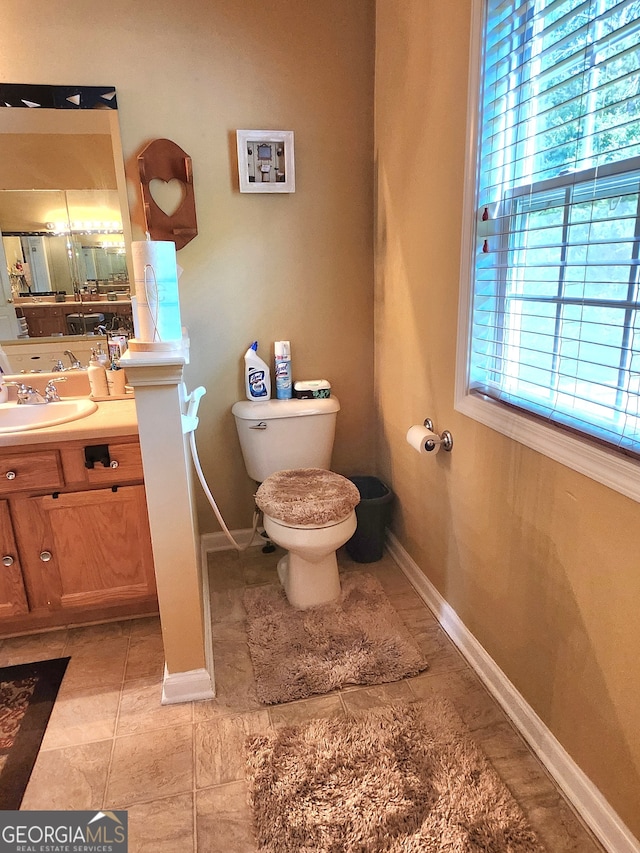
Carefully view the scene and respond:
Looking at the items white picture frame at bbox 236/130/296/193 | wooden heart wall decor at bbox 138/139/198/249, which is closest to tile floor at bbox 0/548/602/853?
wooden heart wall decor at bbox 138/139/198/249

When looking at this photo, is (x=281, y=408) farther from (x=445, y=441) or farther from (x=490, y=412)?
(x=490, y=412)

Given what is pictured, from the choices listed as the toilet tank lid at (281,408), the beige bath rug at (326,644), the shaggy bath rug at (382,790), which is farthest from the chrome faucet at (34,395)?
the shaggy bath rug at (382,790)

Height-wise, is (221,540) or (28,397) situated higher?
(28,397)

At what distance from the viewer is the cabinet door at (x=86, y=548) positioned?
1.87 m

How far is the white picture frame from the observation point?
2182mm

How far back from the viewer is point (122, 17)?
6.52ft

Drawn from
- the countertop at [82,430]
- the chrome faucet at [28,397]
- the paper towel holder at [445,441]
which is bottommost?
the paper towel holder at [445,441]

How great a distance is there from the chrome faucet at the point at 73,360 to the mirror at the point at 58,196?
0.27ft

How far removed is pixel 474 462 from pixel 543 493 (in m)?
0.33

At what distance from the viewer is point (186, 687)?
5.61ft

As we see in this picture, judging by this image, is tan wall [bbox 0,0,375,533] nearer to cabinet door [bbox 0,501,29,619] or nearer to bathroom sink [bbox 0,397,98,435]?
bathroom sink [bbox 0,397,98,435]

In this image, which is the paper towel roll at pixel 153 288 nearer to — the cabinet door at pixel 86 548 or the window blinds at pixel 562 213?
the cabinet door at pixel 86 548

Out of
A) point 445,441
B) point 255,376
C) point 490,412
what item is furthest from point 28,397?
point 490,412
